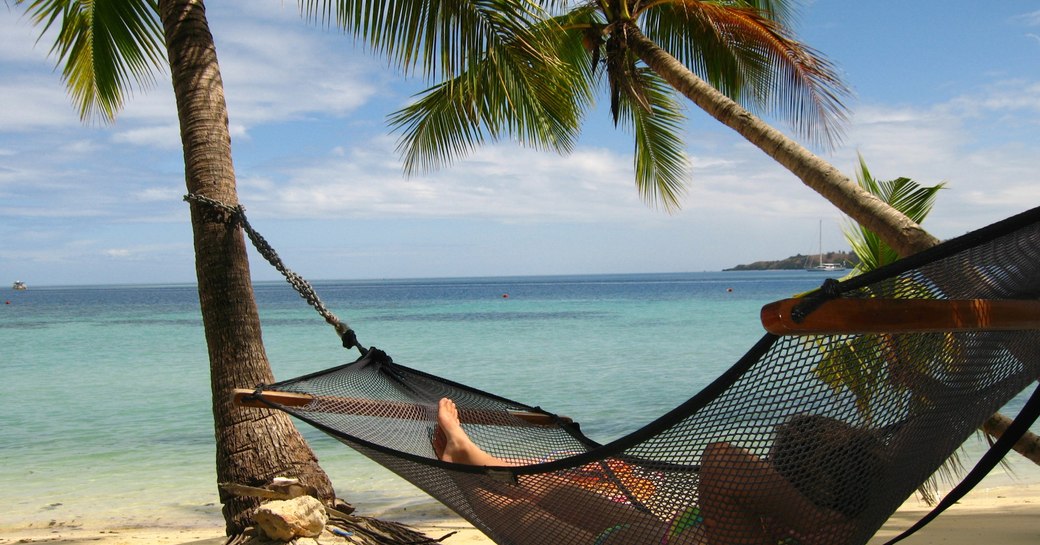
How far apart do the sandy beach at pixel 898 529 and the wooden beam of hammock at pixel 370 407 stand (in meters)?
0.72

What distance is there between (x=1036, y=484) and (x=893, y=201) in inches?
69.1

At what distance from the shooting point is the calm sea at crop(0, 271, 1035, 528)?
4391 mm

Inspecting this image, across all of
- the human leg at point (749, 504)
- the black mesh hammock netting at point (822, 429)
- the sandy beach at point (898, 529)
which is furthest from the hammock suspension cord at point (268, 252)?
the human leg at point (749, 504)

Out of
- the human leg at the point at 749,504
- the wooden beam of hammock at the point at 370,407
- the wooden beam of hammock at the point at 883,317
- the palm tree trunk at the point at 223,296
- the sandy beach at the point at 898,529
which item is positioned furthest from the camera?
the sandy beach at the point at 898,529

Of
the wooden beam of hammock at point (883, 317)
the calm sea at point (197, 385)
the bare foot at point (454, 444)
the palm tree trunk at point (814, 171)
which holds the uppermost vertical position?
the palm tree trunk at point (814, 171)

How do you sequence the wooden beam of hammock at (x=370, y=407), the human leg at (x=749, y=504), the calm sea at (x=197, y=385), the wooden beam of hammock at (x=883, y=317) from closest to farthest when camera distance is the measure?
the wooden beam of hammock at (x=883, y=317) < the human leg at (x=749, y=504) < the wooden beam of hammock at (x=370, y=407) < the calm sea at (x=197, y=385)

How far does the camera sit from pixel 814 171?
9.98 feet

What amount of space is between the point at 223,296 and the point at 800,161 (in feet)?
7.11

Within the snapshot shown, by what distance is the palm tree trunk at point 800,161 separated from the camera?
2.60 m

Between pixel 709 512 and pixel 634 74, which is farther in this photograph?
pixel 634 74

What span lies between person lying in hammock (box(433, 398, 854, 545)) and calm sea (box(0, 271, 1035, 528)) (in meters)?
2.50

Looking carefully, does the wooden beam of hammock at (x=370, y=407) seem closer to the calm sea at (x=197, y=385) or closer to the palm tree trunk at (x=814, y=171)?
the palm tree trunk at (x=814, y=171)

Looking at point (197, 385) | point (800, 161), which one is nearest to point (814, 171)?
point (800, 161)

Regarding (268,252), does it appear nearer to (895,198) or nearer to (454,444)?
(454,444)
